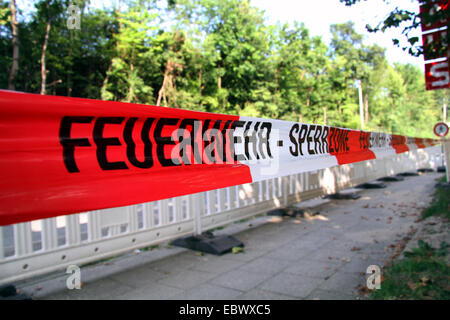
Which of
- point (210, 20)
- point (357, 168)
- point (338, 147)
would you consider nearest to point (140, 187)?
point (338, 147)

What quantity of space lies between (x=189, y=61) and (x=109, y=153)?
973 inches

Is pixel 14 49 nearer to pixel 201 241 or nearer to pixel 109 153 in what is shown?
pixel 201 241

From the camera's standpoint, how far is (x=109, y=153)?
1919 millimetres

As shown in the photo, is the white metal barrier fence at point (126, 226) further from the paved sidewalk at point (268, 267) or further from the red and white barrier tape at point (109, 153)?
the red and white barrier tape at point (109, 153)

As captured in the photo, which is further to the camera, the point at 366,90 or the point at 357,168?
the point at 366,90

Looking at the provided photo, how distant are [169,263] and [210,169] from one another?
3401 mm

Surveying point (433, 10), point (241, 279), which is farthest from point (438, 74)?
point (241, 279)

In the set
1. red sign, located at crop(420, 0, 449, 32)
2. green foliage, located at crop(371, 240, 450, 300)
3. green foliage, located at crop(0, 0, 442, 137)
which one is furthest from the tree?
green foliage, located at crop(0, 0, 442, 137)

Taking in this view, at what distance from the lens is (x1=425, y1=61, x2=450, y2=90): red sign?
6.02 meters

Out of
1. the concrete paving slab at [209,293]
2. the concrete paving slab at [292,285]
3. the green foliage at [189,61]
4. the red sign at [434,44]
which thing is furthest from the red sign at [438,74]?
the green foliage at [189,61]

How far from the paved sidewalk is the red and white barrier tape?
6.64 feet

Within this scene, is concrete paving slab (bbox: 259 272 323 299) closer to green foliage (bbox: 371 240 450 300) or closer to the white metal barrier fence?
green foliage (bbox: 371 240 450 300)

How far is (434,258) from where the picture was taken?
4.69 metres
